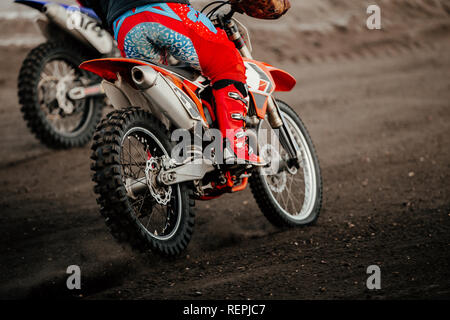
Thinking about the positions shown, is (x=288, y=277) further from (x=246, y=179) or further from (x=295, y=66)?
(x=295, y=66)

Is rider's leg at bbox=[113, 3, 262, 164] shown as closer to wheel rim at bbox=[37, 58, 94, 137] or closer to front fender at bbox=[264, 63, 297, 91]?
front fender at bbox=[264, 63, 297, 91]

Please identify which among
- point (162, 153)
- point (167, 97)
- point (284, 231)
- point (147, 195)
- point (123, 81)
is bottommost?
point (284, 231)

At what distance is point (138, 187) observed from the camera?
3053mm

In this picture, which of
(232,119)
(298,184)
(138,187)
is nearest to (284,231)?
(298,184)

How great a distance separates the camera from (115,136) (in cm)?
289

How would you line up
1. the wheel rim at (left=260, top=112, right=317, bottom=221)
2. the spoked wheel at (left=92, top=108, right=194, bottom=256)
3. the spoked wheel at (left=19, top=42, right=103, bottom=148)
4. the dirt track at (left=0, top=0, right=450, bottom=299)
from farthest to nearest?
the spoked wheel at (left=19, top=42, right=103, bottom=148), the wheel rim at (left=260, top=112, right=317, bottom=221), the dirt track at (left=0, top=0, right=450, bottom=299), the spoked wheel at (left=92, top=108, right=194, bottom=256)

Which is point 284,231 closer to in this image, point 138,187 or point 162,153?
point 162,153

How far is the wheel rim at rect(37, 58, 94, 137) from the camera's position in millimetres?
5788

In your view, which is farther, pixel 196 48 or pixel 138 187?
pixel 196 48

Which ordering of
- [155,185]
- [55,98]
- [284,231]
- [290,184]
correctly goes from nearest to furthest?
[155,185] → [284,231] → [290,184] → [55,98]

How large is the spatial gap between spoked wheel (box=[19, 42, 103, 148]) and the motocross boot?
2929 mm

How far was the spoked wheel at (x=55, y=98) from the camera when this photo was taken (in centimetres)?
563

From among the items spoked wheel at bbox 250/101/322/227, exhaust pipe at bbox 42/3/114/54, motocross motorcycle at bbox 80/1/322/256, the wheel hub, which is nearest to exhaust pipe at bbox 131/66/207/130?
motocross motorcycle at bbox 80/1/322/256

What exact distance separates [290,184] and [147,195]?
151cm
